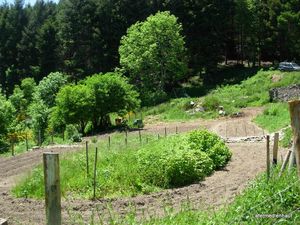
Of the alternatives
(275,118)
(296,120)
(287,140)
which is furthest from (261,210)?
(275,118)

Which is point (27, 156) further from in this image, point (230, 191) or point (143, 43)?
point (143, 43)

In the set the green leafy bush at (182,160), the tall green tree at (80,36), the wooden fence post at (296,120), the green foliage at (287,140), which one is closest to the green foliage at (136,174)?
the green leafy bush at (182,160)

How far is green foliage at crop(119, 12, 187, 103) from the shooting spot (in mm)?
48844

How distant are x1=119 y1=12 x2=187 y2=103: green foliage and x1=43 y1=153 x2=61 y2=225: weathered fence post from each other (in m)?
42.9

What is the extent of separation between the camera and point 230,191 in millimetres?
14422

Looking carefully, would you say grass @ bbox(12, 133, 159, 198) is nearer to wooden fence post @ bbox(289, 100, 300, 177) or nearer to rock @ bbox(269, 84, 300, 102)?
wooden fence post @ bbox(289, 100, 300, 177)

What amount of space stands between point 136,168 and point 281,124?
13.4 m

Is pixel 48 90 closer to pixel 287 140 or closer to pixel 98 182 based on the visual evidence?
pixel 287 140

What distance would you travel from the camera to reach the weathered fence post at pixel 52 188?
481cm

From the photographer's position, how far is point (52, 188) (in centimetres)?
491

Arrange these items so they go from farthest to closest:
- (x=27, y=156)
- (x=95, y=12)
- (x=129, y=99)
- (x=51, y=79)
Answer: (x=95, y=12), (x=51, y=79), (x=129, y=99), (x=27, y=156)

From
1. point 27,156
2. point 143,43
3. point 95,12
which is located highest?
point 95,12

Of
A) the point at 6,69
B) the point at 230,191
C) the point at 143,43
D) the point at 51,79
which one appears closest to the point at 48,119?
the point at 51,79

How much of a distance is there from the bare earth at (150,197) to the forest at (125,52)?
13637 mm
